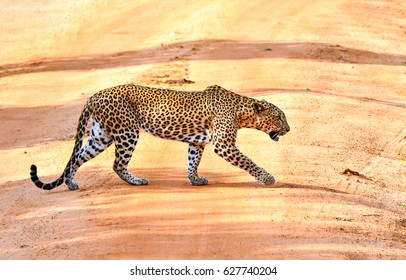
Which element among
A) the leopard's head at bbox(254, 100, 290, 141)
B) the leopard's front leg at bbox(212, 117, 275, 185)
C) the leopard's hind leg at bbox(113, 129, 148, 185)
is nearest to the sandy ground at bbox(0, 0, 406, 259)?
the leopard's front leg at bbox(212, 117, 275, 185)

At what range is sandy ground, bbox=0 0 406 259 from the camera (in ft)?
46.2

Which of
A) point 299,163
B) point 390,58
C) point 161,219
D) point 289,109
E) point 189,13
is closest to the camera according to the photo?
point 161,219

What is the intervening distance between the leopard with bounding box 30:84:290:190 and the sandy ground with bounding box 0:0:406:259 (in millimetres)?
330

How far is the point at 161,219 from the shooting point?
47.7 feet

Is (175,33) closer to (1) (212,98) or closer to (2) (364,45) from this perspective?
(2) (364,45)

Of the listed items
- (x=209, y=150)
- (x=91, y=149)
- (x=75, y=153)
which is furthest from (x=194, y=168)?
(x=209, y=150)

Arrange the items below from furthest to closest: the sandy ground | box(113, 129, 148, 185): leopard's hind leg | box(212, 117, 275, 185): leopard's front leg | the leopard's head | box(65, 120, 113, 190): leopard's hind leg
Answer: the leopard's head → box(65, 120, 113, 190): leopard's hind leg → box(113, 129, 148, 185): leopard's hind leg → box(212, 117, 275, 185): leopard's front leg → the sandy ground

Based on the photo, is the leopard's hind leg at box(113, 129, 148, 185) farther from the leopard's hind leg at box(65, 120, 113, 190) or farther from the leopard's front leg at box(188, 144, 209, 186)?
the leopard's front leg at box(188, 144, 209, 186)

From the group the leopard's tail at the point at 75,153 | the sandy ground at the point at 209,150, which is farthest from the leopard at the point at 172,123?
the sandy ground at the point at 209,150

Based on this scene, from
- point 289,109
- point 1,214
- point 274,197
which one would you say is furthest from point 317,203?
point 289,109

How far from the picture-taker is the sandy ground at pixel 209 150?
46.2 feet

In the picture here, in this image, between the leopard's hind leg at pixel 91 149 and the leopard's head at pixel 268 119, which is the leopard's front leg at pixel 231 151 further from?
the leopard's hind leg at pixel 91 149
